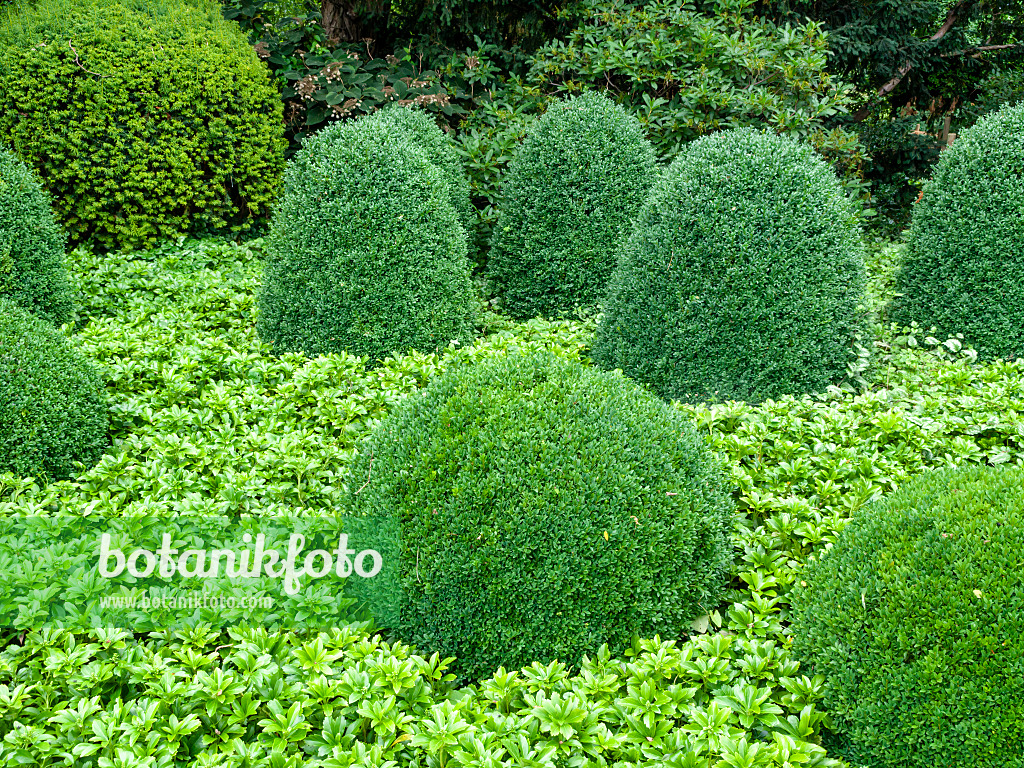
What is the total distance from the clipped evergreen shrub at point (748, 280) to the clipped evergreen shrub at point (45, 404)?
288 centimetres

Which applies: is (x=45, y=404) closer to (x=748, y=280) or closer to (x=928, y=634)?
(x=748, y=280)

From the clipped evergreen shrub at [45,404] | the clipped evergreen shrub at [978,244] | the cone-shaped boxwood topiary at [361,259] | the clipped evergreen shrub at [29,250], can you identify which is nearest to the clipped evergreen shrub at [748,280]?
the clipped evergreen shrub at [978,244]

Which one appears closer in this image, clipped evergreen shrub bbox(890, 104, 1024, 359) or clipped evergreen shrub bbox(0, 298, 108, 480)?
clipped evergreen shrub bbox(0, 298, 108, 480)

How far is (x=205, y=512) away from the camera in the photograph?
131 inches

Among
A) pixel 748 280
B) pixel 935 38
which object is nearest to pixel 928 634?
pixel 748 280

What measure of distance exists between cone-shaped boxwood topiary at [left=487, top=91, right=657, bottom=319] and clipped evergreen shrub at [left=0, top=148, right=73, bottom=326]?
321 centimetres

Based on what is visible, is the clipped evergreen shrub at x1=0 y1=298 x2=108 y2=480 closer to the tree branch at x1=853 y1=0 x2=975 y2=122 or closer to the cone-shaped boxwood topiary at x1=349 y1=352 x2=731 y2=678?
the cone-shaped boxwood topiary at x1=349 y1=352 x2=731 y2=678

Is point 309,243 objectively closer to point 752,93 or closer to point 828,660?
point 828,660

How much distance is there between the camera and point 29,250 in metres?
5.25

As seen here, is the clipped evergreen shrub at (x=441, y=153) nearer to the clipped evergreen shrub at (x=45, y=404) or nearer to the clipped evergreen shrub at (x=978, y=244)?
the clipped evergreen shrub at (x=45, y=404)

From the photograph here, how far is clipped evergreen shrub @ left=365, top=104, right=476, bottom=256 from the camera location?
655 centimetres

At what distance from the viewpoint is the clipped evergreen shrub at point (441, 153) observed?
6.55 meters

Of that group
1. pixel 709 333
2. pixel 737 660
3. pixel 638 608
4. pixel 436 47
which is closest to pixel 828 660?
pixel 737 660

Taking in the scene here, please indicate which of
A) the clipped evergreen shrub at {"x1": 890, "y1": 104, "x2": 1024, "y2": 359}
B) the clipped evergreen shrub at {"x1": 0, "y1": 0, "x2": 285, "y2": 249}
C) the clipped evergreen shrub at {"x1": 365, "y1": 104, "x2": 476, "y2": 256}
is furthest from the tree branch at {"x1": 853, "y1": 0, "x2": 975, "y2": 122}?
the clipped evergreen shrub at {"x1": 0, "y1": 0, "x2": 285, "y2": 249}
